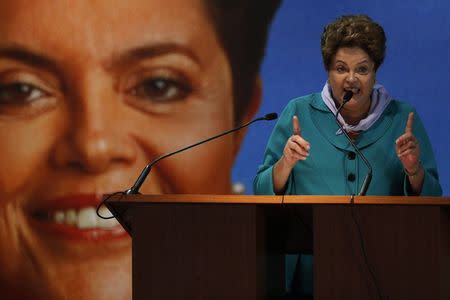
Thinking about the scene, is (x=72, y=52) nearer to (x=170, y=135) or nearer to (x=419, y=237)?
(x=170, y=135)

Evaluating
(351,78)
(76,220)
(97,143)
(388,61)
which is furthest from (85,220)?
(351,78)

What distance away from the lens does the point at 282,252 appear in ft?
9.05

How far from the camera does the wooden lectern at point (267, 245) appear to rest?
228cm

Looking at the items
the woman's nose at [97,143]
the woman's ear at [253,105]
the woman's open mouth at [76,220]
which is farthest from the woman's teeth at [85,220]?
the woman's ear at [253,105]

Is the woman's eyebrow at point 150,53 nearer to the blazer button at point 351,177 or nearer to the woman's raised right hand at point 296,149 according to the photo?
the blazer button at point 351,177

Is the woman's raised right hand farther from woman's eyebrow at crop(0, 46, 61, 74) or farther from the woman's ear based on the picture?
woman's eyebrow at crop(0, 46, 61, 74)

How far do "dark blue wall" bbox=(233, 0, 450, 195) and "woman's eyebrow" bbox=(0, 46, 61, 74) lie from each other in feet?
3.84

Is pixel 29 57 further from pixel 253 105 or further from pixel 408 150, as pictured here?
pixel 408 150

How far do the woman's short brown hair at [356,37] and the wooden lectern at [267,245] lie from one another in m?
0.82

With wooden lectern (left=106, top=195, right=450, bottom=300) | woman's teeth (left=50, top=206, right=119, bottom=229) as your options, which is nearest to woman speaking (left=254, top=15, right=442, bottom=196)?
wooden lectern (left=106, top=195, right=450, bottom=300)

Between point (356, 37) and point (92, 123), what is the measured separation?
6.26 ft

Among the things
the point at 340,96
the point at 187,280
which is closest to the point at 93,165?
the point at 340,96

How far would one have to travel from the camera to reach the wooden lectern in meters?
2.28

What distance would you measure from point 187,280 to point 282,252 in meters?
0.48
